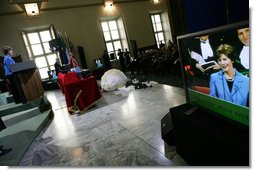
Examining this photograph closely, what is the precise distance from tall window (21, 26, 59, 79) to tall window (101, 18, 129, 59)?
2.53m

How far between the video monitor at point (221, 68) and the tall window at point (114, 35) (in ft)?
29.3

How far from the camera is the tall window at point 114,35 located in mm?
10297

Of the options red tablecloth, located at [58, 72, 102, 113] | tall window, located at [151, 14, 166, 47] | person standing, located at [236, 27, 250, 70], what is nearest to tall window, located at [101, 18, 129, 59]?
tall window, located at [151, 14, 166, 47]

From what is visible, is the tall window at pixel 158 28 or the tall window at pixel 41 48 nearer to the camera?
the tall window at pixel 41 48

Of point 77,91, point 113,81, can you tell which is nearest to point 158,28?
point 113,81

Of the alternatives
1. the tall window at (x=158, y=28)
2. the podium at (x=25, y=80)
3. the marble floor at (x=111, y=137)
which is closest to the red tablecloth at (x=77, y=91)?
the marble floor at (x=111, y=137)

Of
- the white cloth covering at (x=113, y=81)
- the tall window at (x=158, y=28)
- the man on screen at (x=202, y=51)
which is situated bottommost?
the white cloth covering at (x=113, y=81)

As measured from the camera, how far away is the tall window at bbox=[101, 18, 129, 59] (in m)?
10.3

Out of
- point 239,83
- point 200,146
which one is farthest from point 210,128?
point 239,83

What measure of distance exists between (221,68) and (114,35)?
31.5 ft

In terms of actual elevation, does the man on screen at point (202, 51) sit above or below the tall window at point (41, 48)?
below

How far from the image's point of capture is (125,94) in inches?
199

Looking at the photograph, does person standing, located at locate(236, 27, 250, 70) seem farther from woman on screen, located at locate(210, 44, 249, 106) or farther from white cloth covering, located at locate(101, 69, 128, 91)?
white cloth covering, located at locate(101, 69, 128, 91)

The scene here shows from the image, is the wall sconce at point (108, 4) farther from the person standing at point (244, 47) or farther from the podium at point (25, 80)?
the person standing at point (244, 47)
